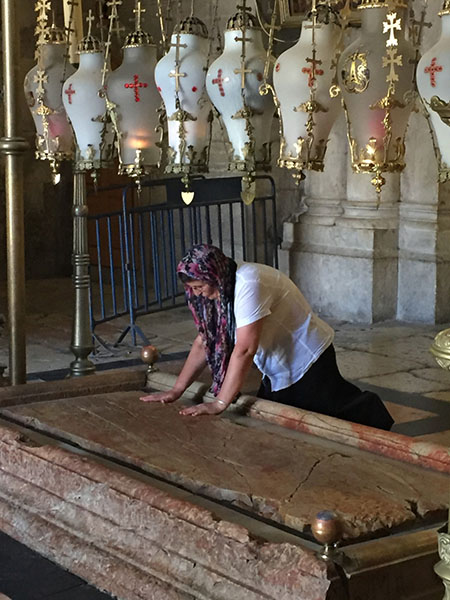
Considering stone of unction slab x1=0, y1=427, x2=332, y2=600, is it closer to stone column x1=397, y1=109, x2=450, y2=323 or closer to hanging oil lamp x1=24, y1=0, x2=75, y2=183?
hanging oil lamp x1=24, y1=0, x2=75, y2=183

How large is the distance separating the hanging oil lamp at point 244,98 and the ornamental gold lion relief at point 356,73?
0.42 meters

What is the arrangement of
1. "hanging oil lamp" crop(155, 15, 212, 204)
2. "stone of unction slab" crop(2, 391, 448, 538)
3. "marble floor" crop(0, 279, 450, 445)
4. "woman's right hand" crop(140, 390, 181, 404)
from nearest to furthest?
"stone of unction slab" crop(2, 391, 448, 538), "hanging oil lamp" crop(155, 15, 212, 204), "woman's right hand" crop(140, 390, 181, 404), "marble floor" crop(0, 279, 450, 445)

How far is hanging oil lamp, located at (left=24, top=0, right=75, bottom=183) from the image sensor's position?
4.26 metres

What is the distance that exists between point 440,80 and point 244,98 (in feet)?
2.52

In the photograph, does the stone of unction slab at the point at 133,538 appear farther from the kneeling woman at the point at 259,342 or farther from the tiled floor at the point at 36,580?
the kneeling woman at the point at 259,342

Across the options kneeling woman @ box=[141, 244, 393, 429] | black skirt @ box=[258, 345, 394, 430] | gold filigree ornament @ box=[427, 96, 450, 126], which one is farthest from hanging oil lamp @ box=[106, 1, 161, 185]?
A: gold filigree ornament @ box=[427, 96, 450, 126]

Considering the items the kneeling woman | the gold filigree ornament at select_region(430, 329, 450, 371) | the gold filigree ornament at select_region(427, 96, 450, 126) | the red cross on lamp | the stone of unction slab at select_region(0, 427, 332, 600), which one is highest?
the red cross on lamp

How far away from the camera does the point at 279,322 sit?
180 inches

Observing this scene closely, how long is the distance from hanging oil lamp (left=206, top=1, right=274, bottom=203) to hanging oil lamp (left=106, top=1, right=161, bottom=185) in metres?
0.36

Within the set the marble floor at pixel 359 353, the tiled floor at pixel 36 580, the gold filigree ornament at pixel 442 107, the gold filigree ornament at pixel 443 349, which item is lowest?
the marble floor at pixel 359 353

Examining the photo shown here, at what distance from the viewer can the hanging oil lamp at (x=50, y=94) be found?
14.0 feet

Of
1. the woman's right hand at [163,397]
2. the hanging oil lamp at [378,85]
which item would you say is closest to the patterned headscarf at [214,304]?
the woman's right hand at [163,397]

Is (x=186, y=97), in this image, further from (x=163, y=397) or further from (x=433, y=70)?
(x=163, y=397)

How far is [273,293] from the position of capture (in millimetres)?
4473
